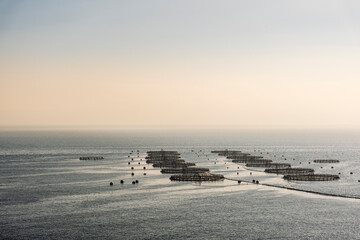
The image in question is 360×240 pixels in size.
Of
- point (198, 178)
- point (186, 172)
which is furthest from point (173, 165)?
point (198, 178)

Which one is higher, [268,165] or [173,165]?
[173,165]

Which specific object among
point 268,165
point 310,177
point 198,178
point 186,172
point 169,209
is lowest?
point 169,209

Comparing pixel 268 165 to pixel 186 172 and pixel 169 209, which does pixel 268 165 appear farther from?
pixel 169 209

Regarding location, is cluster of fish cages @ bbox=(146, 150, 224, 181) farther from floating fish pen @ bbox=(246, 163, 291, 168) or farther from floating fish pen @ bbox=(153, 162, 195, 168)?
floating fish pen @ bbox=(246, 163, 291, 168)

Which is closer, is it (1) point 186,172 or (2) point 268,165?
(1) point 186,172

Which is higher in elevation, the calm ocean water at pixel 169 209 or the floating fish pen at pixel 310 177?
the floating fish pen at pixel 310 177

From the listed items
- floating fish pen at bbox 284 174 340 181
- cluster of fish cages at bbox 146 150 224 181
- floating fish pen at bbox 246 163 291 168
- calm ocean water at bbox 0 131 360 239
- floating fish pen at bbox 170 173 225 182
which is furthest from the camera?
floating fish pen at bbox 246 163 291 168

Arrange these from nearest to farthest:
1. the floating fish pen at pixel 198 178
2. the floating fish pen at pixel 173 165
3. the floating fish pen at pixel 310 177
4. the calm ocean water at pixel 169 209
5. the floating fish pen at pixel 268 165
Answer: the calm ocean water at pixel 169 209, the floating fish pen at pixel 198 178, the floating fish pen at pixel 310 177, the floating fish pen at pixel 173 165, the floating fish pen at pixel 268 165

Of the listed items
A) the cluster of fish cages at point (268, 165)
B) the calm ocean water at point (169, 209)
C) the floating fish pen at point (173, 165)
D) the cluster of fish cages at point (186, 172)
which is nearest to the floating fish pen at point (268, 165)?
the cluster of fish cages at point (268, 165)

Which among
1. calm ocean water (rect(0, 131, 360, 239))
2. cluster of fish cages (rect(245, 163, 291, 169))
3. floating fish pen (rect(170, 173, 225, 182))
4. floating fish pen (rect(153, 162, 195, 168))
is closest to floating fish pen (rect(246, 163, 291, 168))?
cluster of fish cages (rect(245, 163, 291, 169))

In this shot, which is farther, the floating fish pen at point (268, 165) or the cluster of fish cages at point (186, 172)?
the floating fish pen at point (268, 165)

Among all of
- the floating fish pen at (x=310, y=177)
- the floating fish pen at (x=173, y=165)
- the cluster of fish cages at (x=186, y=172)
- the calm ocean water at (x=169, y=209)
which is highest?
the floating fish pen at (x=173, y=165)

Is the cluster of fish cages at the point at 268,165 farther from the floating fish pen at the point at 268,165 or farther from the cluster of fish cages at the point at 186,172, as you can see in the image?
the cluster of fish cages at the point at 186,172

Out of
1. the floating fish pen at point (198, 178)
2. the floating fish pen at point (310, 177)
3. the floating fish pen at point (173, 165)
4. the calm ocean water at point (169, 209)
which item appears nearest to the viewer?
the calm ocean water at point (169, 209)
